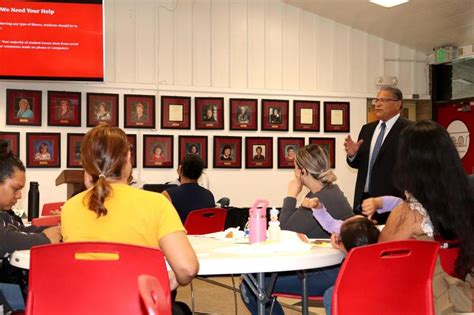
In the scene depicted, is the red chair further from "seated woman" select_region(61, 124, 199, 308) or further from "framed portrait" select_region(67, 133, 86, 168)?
"framed portrait" select_region(67, 133, 86, 168)

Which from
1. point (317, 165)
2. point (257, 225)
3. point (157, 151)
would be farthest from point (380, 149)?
point (157, 151)

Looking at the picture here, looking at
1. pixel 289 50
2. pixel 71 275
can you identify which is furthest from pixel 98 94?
pixel 71 275

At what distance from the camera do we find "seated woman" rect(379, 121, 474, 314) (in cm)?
218

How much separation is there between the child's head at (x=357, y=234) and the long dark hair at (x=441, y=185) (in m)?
0.22

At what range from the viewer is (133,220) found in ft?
6.36

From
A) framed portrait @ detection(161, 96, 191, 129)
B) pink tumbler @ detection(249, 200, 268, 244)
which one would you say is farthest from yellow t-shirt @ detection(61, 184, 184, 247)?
framed portrait @ detection(161, 96, 191, 129)

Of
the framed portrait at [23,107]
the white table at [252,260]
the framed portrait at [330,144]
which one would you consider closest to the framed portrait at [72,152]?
the framed portrait at [23,107]

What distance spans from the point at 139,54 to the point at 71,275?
5.78 m

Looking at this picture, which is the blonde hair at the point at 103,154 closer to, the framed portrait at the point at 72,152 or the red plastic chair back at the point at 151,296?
the red plastic chair back at the point at 151,296

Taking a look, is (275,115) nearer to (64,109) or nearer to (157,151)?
(157,151)

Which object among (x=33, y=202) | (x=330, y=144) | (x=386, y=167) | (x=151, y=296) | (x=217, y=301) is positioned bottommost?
(x=217, y=301)

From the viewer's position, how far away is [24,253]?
7.39 ft

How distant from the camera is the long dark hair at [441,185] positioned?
2205 mm

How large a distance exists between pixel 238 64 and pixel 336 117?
1.52m
